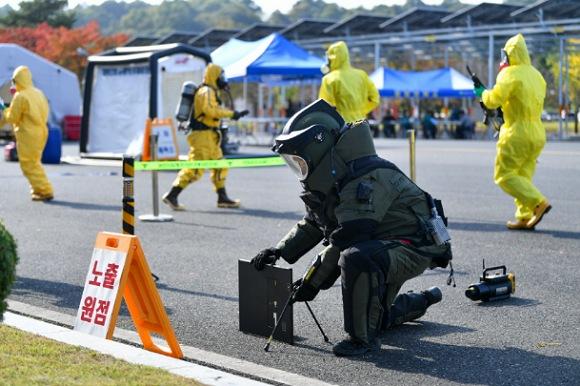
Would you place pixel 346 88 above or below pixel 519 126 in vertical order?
above

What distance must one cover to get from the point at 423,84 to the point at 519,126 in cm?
2669

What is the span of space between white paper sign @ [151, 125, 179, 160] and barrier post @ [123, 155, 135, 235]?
781 cm

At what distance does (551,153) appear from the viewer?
1042 inches

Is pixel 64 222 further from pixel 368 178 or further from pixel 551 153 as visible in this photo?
pixel 551 153

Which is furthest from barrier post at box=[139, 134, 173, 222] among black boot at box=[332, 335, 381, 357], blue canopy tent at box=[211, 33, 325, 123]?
blue canopy tent at box=[211, 33, 325, 123]

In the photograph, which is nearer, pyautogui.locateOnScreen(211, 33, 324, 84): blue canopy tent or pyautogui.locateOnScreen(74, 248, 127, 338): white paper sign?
pyautogui.locateOnScreen(74, 248, 127, 338): white paper sign

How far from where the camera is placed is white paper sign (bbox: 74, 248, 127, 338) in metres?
6.43

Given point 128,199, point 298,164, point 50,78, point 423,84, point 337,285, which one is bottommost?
point 337,285

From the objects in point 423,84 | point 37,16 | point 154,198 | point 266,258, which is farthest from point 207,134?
point 37,16

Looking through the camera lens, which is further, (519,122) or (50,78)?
(50,78)

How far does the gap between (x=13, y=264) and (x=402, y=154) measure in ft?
73.3

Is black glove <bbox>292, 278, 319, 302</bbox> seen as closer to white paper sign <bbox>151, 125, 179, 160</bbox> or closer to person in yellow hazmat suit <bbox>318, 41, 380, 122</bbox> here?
person in yellow hazmat suit <bbox>318, 41, 380, 122</bbox>

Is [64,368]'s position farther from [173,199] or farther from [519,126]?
[173,199]

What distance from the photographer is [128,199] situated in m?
7.91
